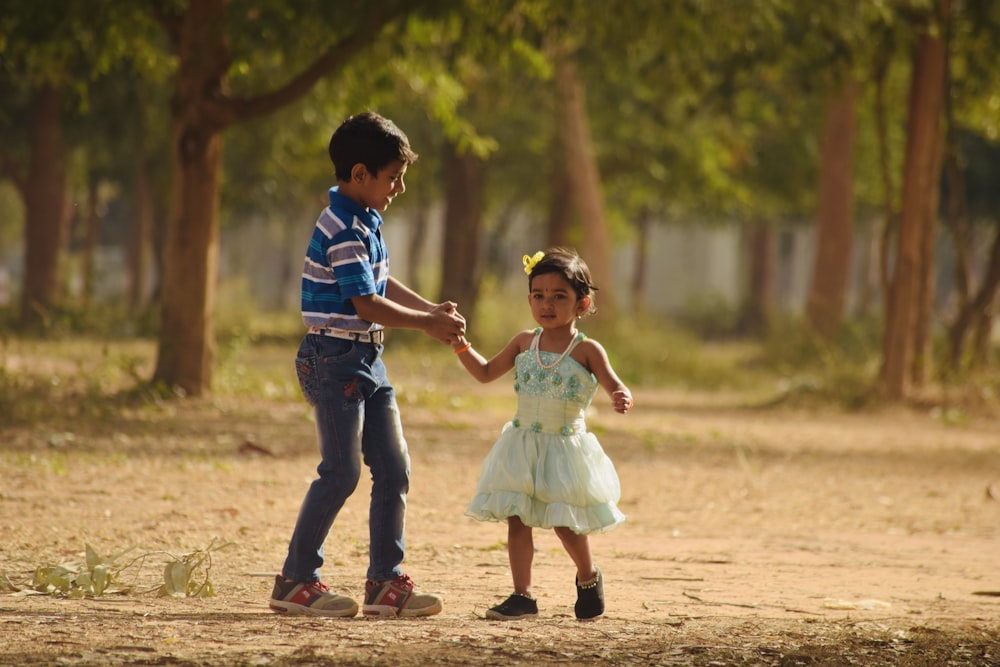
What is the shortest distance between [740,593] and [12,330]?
50.0 ft

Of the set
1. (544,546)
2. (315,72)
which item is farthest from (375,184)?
(315,72)

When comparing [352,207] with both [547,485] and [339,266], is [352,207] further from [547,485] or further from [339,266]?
[547,485]

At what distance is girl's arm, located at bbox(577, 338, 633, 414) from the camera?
196 inches

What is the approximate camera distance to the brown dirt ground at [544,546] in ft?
14.9

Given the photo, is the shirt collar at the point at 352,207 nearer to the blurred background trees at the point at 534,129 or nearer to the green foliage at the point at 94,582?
the green foliage at the point at 94,582

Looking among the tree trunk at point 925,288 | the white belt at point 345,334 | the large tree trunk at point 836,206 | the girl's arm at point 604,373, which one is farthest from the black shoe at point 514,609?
the large tree trunk at point 836,206

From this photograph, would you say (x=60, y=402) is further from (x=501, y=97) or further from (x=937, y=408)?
(x=501, y=97)

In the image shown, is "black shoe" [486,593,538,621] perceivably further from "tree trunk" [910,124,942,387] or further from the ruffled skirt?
"tree trunk" [910,124,942,387]

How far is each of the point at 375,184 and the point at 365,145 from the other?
5.5 inches

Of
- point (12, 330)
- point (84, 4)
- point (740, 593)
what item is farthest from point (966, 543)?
point (12, 330)

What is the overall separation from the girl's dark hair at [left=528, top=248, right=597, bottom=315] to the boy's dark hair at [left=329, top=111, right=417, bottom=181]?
630 millimetres

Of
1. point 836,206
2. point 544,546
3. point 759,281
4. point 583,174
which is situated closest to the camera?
point 544,546

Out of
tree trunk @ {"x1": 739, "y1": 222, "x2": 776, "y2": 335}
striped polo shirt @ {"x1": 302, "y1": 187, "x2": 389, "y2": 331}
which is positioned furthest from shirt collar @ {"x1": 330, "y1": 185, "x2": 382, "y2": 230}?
tree trunk @ {"x1": 739, "y1": 222, "x2": 776, "y2": 335}

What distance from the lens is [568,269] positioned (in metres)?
5.18
